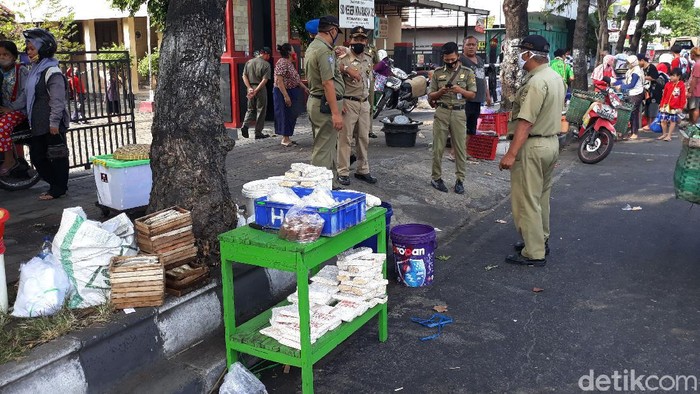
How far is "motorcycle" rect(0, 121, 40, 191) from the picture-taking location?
25.3 ft

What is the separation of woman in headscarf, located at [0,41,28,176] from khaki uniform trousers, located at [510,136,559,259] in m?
6.08

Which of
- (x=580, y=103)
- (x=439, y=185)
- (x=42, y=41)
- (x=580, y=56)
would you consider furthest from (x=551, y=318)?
(x=580, y=56)

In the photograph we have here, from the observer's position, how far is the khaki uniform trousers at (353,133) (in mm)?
8164

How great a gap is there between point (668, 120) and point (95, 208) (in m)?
12.9

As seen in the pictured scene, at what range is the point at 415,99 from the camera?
16.1m

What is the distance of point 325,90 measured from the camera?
7270 millimetres

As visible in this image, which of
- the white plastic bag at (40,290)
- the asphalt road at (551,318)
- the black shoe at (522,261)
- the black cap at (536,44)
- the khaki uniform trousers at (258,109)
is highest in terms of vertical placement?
the black cap at (536,44)

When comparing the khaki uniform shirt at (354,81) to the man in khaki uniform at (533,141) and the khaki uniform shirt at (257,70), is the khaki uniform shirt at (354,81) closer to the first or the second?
the man in khaki uniform at (533,141)

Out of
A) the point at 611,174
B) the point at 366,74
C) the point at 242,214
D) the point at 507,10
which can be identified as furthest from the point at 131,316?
the point at 507,10

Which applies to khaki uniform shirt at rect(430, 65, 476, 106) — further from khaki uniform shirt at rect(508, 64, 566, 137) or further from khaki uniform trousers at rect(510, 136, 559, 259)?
khaki uniform trousers at rect(510, 136, 559, 259)

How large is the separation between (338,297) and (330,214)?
0.89 metres

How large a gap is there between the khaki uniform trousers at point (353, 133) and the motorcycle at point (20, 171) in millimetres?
3918

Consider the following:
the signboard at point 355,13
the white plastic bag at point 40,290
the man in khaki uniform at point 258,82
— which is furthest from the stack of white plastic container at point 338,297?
the man in khaki uniform at point 258,82

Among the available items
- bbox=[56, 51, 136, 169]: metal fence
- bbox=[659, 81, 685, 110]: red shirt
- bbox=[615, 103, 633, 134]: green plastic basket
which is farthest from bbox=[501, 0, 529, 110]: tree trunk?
bbox=[56, 51, 136, 169]: metal fence
